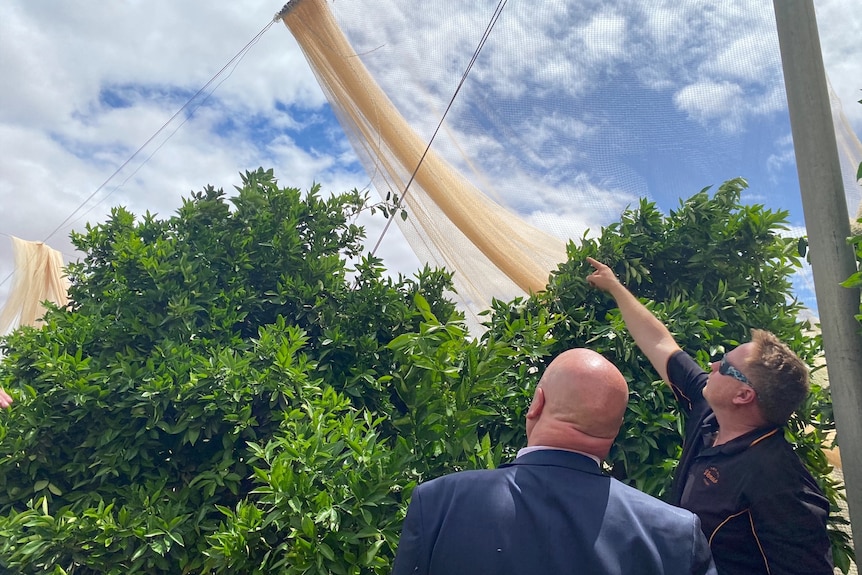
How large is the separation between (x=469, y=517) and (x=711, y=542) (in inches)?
40.8

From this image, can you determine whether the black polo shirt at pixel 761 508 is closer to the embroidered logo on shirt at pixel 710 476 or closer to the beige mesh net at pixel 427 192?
the embroidered logo on shirt at pixel 710 476

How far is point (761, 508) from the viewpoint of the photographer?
189 centimetres

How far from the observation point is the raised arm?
2559mm

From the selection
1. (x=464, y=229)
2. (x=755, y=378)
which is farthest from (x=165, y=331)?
(x=755, y=378)

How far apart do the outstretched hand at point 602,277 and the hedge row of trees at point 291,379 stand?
0.16 meters

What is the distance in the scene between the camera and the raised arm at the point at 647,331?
8.39 feet

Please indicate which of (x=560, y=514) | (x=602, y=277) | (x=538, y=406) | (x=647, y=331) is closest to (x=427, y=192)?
(x=602, y=277)

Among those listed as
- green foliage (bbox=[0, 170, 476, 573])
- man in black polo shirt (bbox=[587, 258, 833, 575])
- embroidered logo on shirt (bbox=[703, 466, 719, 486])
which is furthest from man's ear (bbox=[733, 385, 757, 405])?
green foliage (bbox=[0, 170, 476, 573])

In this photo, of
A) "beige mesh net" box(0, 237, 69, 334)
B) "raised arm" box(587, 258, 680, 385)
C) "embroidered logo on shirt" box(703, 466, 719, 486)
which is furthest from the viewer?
"beige mesh net" box(0, 237, 69, 334)

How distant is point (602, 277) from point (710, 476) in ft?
3.88

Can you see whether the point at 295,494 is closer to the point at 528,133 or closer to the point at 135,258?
the point at 135,258

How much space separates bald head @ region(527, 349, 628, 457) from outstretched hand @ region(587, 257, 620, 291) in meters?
1.52

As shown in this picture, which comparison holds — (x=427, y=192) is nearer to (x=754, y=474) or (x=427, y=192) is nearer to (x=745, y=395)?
(x=745, y=395)

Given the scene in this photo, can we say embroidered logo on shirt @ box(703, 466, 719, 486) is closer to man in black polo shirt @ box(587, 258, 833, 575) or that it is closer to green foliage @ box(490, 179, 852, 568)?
man in black polo shirt @ box(587, 258, 833, 575)
